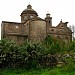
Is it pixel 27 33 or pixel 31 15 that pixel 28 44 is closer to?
pixel 27 33

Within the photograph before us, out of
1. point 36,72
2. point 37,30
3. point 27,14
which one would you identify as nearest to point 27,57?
point 36,72

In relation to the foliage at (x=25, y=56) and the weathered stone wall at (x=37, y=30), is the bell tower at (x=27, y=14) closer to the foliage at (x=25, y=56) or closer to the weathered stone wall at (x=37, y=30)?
the weathered stone wall at (x=37, y=30)

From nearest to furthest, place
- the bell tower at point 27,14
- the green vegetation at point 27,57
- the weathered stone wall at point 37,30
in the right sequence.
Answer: the green vegetation at point 27,57 → the weathered stone wall at point 37,30 → the bell tower at point 27,14

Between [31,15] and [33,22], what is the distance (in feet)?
12.3

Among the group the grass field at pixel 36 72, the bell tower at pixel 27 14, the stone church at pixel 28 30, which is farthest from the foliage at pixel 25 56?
the bell tower at pixel 27 14

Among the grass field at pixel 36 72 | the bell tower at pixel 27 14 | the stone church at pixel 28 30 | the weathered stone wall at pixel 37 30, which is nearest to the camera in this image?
the grass field at pixel 36 72

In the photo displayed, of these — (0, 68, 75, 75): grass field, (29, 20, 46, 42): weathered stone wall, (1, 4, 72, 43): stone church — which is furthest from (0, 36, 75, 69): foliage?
(29, 20, 46, 42): weathered stone wall

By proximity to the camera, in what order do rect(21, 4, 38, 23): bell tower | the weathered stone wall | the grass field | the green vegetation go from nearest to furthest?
the grass field, the green vegetation, the weathered stone wall, rect(21, 4, 38, 23): bell tower

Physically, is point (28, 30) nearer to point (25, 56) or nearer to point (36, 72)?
point (25, 56)

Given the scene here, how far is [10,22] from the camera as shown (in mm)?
36688

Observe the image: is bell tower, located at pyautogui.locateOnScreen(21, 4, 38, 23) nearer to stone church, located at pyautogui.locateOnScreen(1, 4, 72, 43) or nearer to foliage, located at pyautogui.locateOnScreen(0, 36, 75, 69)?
stone church, located at pyautogui.locateOnScreen(1, 4, 72, 43)

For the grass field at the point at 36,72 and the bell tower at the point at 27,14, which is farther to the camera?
the bell tower at the point at 27,14

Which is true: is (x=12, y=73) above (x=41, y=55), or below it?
below

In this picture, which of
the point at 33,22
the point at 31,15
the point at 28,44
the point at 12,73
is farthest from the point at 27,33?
the point at 12,73
